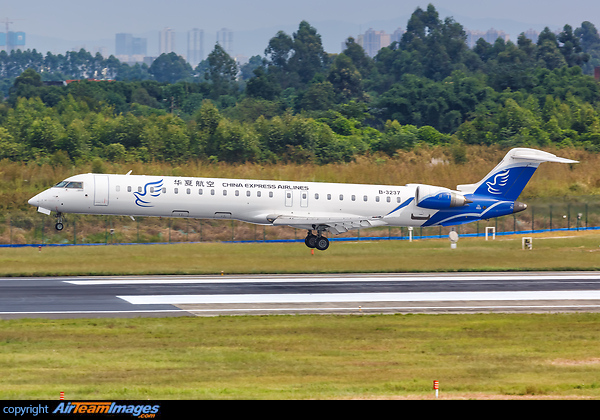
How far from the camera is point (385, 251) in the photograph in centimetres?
4975

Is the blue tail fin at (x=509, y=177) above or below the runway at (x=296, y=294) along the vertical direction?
above

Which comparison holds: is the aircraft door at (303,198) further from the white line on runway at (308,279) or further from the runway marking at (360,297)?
the runway marking at (360,297)

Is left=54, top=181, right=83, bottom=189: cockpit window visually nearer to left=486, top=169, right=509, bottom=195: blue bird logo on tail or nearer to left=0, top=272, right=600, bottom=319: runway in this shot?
left=0, top=272, right=600, bottom=319: runway

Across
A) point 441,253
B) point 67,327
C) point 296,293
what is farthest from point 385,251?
point 67,327

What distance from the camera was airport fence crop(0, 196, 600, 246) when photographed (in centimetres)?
5825

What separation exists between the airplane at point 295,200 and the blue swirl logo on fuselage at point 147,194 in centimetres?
5

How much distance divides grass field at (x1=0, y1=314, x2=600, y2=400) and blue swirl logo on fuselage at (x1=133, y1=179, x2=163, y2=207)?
12.6m

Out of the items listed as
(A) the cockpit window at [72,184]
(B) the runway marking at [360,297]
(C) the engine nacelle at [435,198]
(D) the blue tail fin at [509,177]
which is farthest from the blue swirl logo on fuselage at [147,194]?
(D) the blue tail fin at [509,177]

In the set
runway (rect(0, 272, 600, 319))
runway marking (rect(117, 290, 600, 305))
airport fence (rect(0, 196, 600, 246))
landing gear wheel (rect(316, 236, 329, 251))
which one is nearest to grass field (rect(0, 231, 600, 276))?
landing gear wheel (rect(316, 236, 329, 251))

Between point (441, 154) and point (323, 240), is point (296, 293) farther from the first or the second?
point (441, 154)

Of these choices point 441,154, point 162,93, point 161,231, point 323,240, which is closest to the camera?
point 323,240

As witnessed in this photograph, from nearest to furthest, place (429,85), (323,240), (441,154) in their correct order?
(323,240)
(441,154)
(429,85)

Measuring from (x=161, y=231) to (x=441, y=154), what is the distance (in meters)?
38.9

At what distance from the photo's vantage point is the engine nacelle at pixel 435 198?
45.8 m
